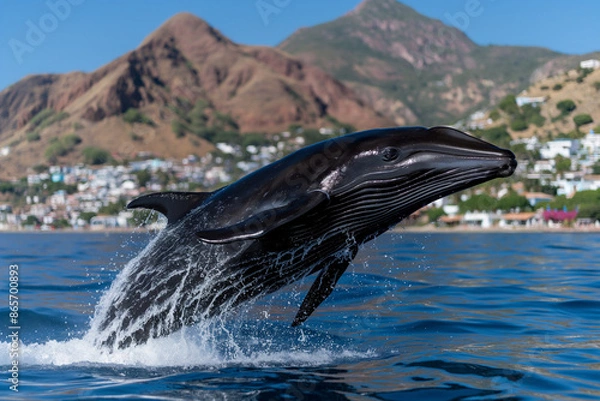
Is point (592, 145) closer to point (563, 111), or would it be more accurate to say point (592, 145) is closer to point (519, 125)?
point (563, 111)

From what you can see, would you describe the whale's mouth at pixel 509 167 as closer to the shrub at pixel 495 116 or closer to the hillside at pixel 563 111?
the hillside at pixel 563 111

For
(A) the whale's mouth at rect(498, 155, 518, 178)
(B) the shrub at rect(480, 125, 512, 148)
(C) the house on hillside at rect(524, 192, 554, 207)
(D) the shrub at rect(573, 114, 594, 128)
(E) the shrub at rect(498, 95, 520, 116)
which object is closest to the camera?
(A) the whale's mouth at rect(498, 155, 518, 178)

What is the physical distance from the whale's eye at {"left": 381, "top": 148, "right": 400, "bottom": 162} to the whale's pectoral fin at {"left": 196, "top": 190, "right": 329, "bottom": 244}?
27.6 inches

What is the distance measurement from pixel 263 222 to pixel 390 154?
1.35 m

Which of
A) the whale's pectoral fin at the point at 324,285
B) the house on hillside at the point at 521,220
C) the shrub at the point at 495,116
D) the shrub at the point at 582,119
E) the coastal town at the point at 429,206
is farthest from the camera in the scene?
the shrub at the point at 495,116

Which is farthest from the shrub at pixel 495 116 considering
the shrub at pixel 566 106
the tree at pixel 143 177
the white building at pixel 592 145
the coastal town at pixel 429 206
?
the tree at pixel 143 177

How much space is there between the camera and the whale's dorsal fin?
7684 mm

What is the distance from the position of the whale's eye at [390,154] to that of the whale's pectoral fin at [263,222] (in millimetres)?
702

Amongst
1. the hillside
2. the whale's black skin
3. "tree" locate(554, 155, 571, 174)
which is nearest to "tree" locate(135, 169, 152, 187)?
the hillside

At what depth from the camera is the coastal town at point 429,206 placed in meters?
109

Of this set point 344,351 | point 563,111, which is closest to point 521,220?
point 563,111

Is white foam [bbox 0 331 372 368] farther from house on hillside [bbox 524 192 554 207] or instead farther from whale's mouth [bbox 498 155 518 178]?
house on hillside [bbox 524 192 554 207]

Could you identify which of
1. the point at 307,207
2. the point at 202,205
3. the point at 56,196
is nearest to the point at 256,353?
the point at 202,205

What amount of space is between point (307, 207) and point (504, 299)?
8.14 meters
